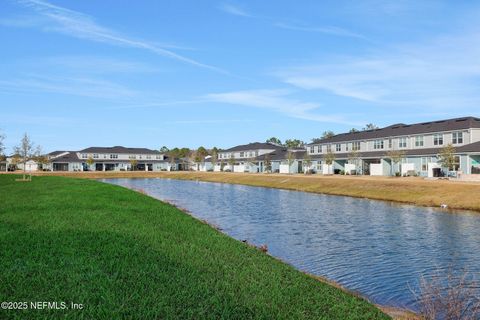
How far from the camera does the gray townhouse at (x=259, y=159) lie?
9469 cm

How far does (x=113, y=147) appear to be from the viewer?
139875 mm

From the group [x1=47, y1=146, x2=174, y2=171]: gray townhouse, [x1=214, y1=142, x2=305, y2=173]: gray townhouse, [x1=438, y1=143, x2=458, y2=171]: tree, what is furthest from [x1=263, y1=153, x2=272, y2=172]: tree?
[x1=438, y1=143, x2=458, y2=171]: tree

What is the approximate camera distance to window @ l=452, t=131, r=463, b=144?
5659cm

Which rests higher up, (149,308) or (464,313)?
(149,308)

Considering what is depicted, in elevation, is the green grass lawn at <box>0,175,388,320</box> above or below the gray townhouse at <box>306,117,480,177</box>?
below

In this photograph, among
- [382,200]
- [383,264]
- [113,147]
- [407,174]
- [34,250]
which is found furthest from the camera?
[113,147]

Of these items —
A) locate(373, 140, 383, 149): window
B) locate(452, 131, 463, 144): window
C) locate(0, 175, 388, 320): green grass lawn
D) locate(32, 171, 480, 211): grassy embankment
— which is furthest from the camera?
locate(373, 140, 383, 149): window

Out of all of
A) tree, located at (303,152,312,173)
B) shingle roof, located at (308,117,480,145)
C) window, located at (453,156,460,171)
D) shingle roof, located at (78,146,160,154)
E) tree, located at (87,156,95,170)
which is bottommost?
window, located at (453,156,460,171)

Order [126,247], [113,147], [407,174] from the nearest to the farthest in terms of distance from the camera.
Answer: [126,247], [407,174], [113,147]

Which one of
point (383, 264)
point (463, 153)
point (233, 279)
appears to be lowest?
point (383, 264)

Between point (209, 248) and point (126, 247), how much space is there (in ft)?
9.35

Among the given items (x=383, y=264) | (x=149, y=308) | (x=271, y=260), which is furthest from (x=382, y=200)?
(x=149, y=308)

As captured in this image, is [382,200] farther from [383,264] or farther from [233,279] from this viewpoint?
[233,279]

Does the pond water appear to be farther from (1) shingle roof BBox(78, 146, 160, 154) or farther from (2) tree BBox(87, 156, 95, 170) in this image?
(1) shingle roof BBox(78, 146, 160, 154)
